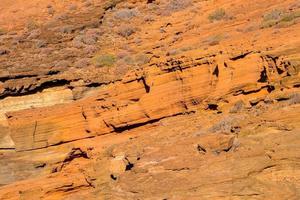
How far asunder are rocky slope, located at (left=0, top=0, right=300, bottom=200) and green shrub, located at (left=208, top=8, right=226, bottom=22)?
0.06 m

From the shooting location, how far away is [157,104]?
17.1m

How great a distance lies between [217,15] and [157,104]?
18.1ft

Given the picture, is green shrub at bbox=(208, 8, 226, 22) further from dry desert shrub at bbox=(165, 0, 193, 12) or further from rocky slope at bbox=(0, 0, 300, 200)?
dry desert shrub at bbox=(165, 0, 193, 12)

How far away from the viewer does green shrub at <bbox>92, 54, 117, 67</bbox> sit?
20844 millimetres

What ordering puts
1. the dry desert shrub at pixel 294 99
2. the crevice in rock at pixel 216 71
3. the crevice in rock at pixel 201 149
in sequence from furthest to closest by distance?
the crevice in rock at pixel 216 71
the dry desert shrub at pixel 294 99
the crevice in rock at pixel 201 149

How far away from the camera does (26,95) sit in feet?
66.6

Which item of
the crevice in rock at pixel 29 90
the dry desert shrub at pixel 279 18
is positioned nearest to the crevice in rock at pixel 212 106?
the dry desert shrub at pixel 279 18

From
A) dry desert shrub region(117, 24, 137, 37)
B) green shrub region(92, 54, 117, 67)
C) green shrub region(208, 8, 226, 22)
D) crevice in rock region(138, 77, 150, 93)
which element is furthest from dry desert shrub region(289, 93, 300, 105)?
dry desert shrub region(117, 24, 137, 37)

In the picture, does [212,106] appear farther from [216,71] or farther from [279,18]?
[279,18]

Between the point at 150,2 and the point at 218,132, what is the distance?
14023 mm

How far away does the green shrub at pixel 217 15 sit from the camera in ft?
67.4

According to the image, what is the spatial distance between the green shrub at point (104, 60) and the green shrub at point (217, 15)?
4.07m

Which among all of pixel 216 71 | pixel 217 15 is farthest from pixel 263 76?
pixel 217 15

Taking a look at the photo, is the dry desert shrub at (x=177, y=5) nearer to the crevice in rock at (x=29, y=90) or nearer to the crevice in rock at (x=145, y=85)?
the crevice in rock at (x=29, y=90)
